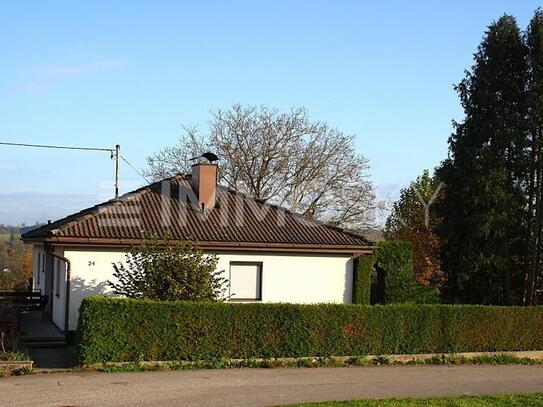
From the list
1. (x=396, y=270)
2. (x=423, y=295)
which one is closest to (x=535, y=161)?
(x=423, y=295)

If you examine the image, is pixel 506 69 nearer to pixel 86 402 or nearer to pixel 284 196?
pixel 284 196

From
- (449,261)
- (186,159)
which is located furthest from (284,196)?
(449,261)

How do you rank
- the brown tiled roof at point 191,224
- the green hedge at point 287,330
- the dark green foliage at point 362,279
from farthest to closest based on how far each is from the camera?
the dark green foliage at point 362,279
the brown tiled roof at point 191,224
the green hedge at point 287,330

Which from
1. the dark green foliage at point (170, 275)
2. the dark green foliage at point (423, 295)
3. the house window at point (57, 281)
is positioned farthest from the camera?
the dark green foliage at point (423, 295)

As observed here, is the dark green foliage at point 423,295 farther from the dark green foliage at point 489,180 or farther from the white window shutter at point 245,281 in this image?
the white window shutter at point 245,281

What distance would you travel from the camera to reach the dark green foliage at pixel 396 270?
28125 millimetres

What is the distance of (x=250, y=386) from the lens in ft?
47.2

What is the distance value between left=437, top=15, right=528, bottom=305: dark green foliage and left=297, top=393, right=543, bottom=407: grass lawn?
17320 mm

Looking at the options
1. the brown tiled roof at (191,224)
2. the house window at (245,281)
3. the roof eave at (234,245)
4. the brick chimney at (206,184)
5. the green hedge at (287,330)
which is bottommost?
the green hedge at (287,330)

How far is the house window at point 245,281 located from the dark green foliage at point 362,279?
349 centimetres

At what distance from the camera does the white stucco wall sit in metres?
21.1

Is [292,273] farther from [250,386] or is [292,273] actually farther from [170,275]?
[250,386]

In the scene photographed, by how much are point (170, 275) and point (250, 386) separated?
4649mm

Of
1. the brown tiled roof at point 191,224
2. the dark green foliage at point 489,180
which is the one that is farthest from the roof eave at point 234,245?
the dark green foliage at point 489,180
